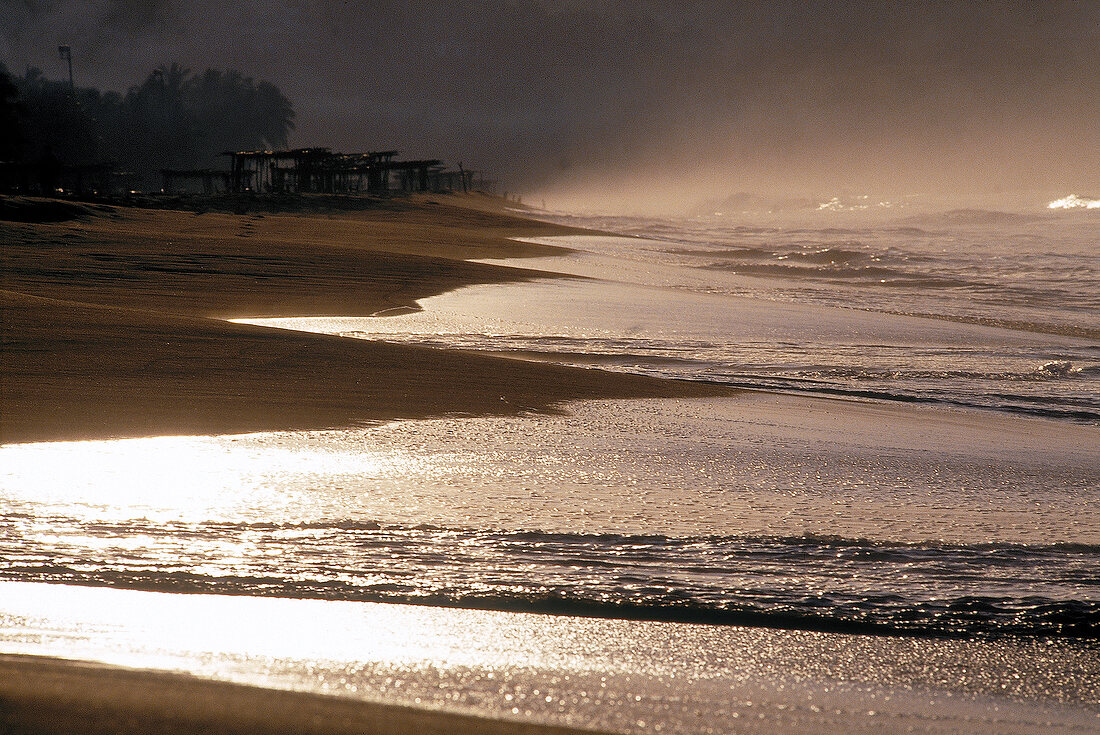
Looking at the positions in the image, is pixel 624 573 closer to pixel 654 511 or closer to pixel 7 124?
pixel 654 511

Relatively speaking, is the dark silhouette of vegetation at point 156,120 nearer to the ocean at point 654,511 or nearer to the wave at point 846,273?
the wave at point 846,273

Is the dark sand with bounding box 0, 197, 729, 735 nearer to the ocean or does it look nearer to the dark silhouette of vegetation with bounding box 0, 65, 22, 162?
Answer: the ocean

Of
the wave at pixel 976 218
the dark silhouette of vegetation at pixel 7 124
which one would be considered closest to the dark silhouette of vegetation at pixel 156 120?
the dark silhouette of vegetation at pixel 7 124

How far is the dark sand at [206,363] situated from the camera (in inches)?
143

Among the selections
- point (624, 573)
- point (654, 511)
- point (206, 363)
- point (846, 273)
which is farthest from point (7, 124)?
point (624, 573)

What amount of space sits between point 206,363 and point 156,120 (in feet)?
308

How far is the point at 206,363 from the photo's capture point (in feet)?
14.7

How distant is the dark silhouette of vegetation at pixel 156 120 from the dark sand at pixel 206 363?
55.1m

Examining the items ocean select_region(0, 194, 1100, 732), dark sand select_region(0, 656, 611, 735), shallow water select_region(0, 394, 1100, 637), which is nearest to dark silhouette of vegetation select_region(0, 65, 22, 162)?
ocean select_region(0, 194, 1100, 732)

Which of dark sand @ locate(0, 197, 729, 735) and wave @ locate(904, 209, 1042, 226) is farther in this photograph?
wave @ locate(904, 209, 1042, 226)

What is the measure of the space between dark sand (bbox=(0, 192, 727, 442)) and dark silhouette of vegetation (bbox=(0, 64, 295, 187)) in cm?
5514

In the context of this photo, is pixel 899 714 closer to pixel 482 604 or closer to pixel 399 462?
pixel 482 604

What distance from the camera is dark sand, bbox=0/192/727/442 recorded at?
3633mm

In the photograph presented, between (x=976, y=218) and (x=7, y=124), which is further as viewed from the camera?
(x=976, y=218)
